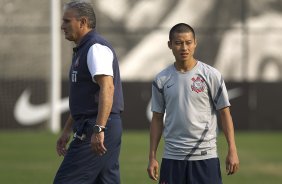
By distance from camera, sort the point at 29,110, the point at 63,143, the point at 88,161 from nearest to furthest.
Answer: the point at 88,161 → the point at 63,143 → the point at 29,110

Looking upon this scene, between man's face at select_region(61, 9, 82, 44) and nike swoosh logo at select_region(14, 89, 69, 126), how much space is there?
19.1m

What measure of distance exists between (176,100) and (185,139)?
1.07 ft

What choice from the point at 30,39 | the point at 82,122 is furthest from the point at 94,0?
the point at 82,122

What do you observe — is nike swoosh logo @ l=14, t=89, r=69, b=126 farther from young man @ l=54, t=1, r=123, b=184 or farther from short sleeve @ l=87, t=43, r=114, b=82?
short sleeve @ l=87, t=43, r=114, b=82

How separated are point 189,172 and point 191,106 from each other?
0.53 m

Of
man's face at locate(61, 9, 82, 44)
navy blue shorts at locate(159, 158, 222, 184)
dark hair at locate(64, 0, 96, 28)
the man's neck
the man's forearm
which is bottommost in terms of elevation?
navy blue shorts at locate(159, 158, 222, 184)

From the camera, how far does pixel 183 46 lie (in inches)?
298

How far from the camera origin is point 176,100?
7.60m

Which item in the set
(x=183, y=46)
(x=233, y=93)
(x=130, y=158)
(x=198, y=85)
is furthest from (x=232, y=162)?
(x=233, y=93)

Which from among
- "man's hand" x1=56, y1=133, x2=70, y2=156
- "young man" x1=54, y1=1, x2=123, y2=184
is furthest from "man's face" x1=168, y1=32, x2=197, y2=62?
"man's hand" x1=56, y1=133, x2=70, y2=156

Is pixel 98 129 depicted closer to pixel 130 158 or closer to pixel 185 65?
pixel 185 65

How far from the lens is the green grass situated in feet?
46.5

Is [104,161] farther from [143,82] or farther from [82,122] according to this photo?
[143,82]

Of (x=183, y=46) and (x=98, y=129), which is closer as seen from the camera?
(x=98, y=129)
